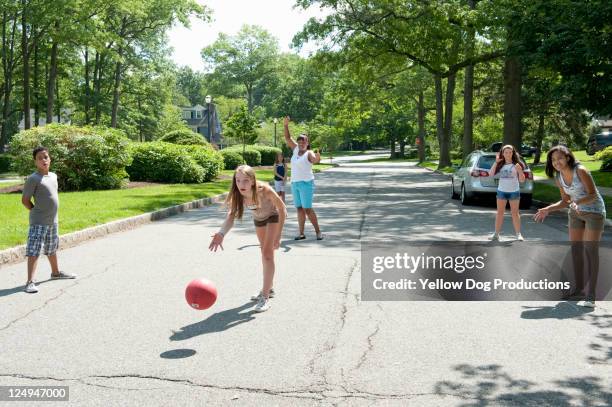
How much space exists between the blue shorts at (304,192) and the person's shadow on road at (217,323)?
4816 mm

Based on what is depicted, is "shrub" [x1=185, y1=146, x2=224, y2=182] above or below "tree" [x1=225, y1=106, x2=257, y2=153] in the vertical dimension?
below

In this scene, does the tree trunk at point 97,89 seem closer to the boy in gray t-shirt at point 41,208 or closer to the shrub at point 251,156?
the shrub at point 251,156

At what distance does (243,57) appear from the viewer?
332ft

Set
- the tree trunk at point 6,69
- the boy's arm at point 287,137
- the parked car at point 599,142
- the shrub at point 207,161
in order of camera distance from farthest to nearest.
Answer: the parked car at point 599,142 → the tree trunk at point 6,69 → the shrub at point 207,161 → the boy's arm at point 287,137

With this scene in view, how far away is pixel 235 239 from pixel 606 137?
1741 inches

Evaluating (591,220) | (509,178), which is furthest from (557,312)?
(509,178)

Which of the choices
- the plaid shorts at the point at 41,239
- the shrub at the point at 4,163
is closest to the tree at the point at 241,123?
the shrub at the point at 4,163

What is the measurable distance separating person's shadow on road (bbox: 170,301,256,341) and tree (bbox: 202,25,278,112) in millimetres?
95933

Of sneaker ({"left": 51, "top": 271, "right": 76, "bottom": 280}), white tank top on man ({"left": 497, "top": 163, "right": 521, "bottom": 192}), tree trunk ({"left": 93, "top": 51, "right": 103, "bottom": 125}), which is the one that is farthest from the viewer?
tree trunk ({"left": 93, "top": 51, "right": 103, "bottom": 125})

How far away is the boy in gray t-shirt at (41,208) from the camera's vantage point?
737cm

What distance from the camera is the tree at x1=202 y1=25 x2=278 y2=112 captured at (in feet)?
330

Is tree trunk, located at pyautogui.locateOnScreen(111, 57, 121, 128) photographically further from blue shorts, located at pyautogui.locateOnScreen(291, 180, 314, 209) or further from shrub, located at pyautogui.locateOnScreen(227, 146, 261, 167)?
blue shorts, located at pyautogui.locateOnScreen(291, 180, 314, 209)

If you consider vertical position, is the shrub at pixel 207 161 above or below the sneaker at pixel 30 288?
above

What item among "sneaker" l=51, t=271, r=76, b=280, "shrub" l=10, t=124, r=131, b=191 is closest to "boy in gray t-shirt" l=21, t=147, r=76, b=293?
"sneaker" l=51, t=271, r=76, b=280
